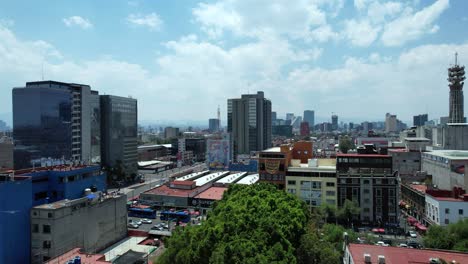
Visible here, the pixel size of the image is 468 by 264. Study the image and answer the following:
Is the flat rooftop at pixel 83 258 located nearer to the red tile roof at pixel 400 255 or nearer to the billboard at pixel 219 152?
the red tile roof at pixel 400 255

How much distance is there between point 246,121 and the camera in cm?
15375

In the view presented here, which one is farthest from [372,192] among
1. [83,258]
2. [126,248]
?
[83,258]

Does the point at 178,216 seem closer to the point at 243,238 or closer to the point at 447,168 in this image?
the point at 243,238

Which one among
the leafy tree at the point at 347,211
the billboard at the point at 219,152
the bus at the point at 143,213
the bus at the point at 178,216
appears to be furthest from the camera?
the billboard at the point at 219,152

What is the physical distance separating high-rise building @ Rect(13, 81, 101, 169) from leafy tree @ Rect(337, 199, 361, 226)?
6115cm

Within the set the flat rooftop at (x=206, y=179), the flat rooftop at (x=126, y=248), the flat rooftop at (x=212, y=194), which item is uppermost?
the flat rooftop at (x=206, y=179)

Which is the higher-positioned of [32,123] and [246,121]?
[246,121]

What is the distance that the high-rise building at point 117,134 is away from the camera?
334 feet

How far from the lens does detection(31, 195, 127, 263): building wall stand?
35.3m

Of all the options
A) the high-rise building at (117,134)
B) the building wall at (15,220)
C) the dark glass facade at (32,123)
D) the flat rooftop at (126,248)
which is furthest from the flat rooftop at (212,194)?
the high-rise building at (117,134)

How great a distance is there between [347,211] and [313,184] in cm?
817

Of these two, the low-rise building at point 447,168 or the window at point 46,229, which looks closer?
the window at point 46,229

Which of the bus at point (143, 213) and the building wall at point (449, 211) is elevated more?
the building wall at point (449, 211)

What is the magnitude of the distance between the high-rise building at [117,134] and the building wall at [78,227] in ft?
192
